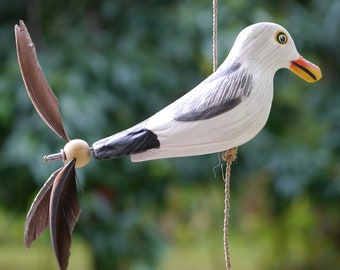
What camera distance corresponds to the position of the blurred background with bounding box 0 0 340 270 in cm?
101

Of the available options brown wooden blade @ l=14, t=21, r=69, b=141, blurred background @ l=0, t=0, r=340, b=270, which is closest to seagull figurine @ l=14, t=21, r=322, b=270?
brown wooden blade @ l=14, t=21, r=69, b=141

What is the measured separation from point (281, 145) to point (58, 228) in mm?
867

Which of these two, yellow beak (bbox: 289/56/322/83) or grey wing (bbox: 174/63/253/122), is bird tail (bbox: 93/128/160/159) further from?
yellow beak (bbox: 289/56/322/83)

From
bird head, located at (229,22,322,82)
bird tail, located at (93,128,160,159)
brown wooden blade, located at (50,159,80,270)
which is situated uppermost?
bird head, located at (229,22,322,82)

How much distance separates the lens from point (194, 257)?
2.01 meters

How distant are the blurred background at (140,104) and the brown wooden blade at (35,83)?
0.48 m

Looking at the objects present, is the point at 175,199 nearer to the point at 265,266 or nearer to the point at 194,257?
the point at 265,266

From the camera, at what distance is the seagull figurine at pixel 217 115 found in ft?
1.47

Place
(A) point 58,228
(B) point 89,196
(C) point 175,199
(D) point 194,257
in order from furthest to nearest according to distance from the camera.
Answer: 1. (D) point 194,257
2. (C) point 175,199
3. (B) point 89,196
4. (A) point 58,228

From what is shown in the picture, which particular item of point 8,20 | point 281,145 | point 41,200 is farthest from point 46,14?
point 41,200

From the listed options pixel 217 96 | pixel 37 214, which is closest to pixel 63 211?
pixel 37 214

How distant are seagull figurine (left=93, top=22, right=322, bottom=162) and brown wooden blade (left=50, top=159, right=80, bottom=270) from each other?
3 centimetres

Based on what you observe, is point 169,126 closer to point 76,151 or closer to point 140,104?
point 76,151

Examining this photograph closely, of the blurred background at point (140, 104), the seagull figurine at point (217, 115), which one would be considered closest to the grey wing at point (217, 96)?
the seagull figurine at point (217, 115)
